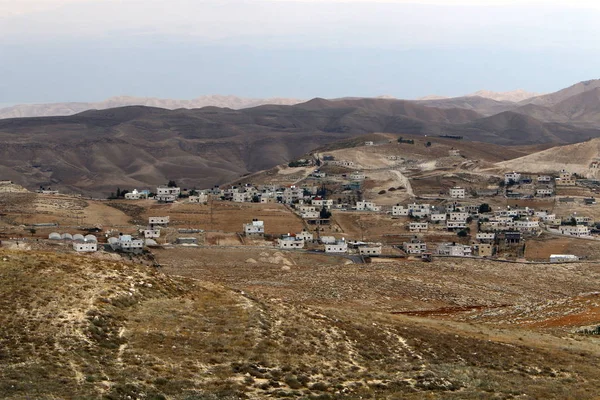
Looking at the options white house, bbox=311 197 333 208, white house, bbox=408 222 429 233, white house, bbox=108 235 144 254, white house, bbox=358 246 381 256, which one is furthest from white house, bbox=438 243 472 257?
white house, bbox=108 235 144 254

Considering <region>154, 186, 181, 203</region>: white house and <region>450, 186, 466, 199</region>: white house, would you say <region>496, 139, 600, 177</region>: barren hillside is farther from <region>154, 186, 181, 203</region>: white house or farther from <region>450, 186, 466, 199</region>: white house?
<region>154, 186, 181, 203</region>: white house

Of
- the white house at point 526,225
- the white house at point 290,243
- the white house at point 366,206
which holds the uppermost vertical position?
the white house at point 366,206

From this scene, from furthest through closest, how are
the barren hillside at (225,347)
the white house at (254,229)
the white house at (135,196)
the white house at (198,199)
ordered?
the white house at (135,196) → the white house at (198,199) → the white house at (254,229) → the barren hillside at (225,347)

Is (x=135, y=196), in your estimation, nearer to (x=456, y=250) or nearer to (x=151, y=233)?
(x=151, y=233)

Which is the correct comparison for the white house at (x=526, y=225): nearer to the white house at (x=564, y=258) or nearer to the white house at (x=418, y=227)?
the white house at (x=418, y=227)

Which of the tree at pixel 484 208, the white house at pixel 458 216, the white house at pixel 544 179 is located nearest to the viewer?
the white house at pixel 458 216

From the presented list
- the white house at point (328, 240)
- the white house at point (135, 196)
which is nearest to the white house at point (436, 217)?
the white house at point (328, 240)

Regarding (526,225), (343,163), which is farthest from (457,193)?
(343,163)
